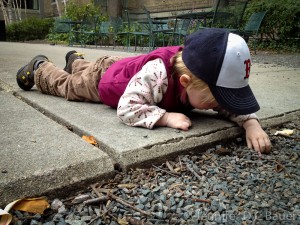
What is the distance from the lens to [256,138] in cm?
164

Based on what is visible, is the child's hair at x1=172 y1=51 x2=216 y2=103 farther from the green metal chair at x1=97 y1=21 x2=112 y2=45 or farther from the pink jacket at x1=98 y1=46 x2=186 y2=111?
the green metal chair at x1=97 y1=21 x2=112 y2=45

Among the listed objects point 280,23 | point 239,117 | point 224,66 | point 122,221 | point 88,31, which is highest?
point 280,23

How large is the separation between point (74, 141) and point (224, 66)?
0.81 metres

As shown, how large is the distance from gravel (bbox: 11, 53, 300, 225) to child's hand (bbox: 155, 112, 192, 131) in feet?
0.65

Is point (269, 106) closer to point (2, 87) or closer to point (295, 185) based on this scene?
point (295, 185)

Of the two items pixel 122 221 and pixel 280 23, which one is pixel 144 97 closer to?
pixel 122 221

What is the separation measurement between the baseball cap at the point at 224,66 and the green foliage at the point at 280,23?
8919 millimetres

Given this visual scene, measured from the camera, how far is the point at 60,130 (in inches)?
61.9

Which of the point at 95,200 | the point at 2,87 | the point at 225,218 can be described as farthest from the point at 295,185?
the point at 2,87

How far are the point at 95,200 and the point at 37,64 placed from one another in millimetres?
1835

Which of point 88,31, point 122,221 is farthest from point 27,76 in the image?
point 88,31

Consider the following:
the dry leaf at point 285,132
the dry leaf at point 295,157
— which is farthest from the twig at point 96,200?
the dry leaf at point 285,132

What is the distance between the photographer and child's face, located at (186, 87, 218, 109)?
157 cm

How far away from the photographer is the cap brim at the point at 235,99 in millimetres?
1504
